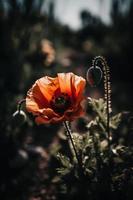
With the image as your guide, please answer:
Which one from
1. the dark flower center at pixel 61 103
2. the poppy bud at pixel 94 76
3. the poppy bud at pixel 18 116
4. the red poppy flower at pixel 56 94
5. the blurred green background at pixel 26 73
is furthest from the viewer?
the blurred green background at pixel 26 73

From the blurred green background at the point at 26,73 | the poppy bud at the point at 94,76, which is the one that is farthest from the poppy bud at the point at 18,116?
the poppy bud at the point at 94,76

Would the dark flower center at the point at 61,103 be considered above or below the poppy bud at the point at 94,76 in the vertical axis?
below

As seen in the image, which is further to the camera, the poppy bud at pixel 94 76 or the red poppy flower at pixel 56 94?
the poppy bud at pixel 94 76

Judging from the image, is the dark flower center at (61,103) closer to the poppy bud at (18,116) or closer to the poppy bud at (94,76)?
the poppy bud at (94,76)

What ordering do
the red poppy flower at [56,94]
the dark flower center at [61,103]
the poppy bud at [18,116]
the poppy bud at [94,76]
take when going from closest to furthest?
the red poppy flower at [56,94] → the dark flower center at [61,103] → the poppy bud at [94,76] → the poppy bud at [18,116]

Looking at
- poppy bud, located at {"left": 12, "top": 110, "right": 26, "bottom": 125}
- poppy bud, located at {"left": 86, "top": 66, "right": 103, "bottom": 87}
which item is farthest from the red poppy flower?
poppy bud, located at {"left": 12, "top": 110, "right": 26, "bottom": 125}

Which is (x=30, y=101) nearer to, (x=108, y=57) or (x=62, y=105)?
(x=62, y=105)

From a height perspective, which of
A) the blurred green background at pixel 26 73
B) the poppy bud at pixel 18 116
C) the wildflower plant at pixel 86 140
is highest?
the blurred green background at pixel 26 73

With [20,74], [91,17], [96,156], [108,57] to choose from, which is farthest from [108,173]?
[91,17]

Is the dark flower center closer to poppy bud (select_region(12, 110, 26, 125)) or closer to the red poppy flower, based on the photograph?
the red poppy flower
